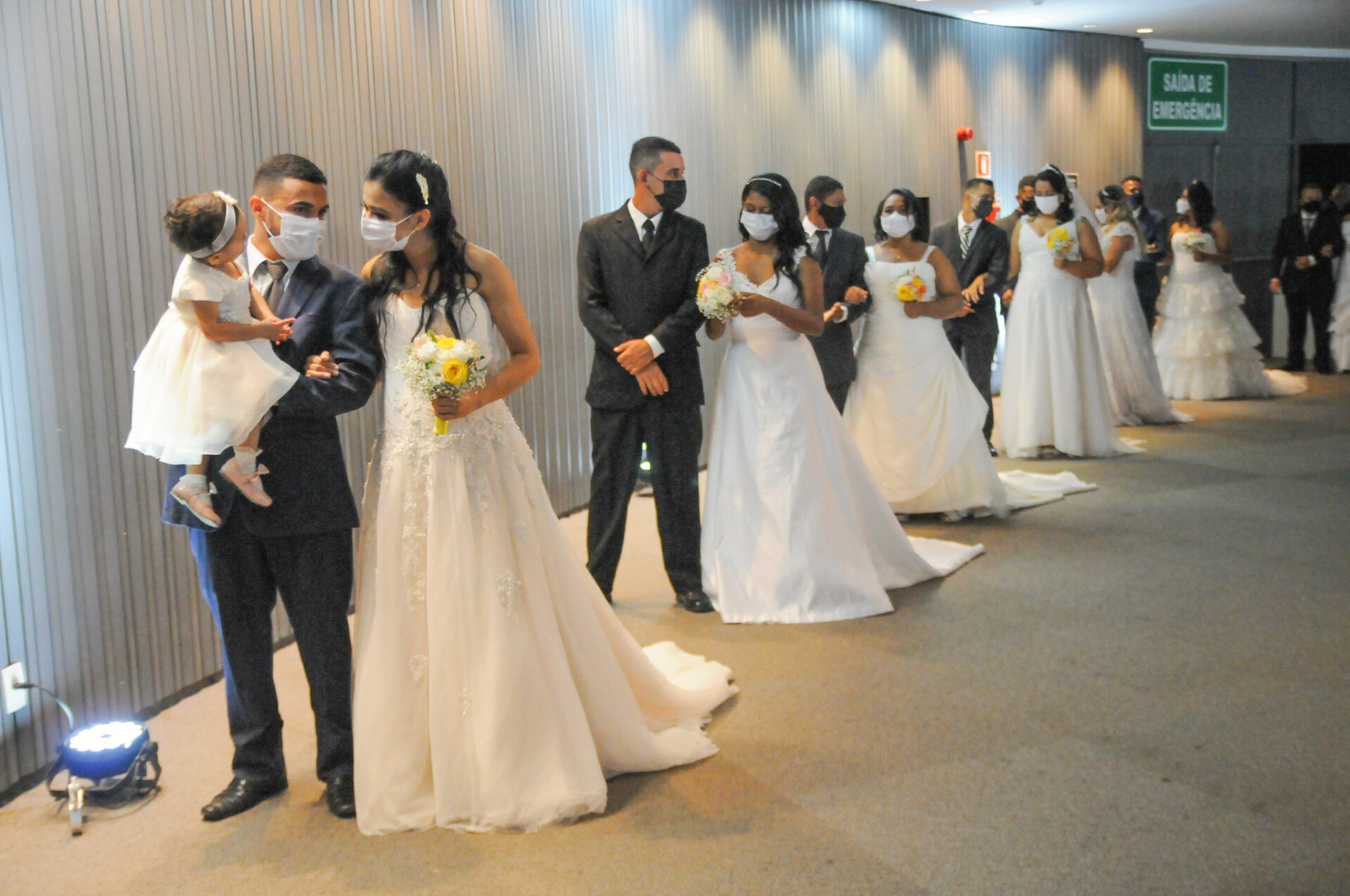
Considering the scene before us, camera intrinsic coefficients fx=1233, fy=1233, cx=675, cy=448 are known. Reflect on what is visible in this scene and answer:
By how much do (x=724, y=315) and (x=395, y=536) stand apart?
2.00 meters

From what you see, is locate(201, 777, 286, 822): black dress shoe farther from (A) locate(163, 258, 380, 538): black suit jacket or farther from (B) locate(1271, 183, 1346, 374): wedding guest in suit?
(B) locate(1271, 183, 1346, 374): wedding guest in suit

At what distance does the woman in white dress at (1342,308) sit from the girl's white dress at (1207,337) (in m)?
2.07

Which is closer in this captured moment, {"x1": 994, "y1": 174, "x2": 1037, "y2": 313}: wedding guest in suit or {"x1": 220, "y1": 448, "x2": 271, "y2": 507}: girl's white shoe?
{"x1": 220, "y1": 448, "x2": 271, "y2": 507}: girl's white shoe

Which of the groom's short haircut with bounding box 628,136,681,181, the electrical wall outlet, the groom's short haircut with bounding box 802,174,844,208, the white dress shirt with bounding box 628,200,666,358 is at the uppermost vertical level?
the groom's short haircut with bounding box 628,136,681,181

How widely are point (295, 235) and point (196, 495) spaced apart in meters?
0.68

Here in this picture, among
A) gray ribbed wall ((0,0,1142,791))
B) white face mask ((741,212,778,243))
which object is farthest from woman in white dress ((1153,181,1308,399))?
white face mask ((741,212,778,243))

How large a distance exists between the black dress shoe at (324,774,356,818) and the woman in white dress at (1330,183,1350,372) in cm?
1248

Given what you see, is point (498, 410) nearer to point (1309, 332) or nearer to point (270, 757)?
point (270, 757)

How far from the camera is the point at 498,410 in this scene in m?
3.33

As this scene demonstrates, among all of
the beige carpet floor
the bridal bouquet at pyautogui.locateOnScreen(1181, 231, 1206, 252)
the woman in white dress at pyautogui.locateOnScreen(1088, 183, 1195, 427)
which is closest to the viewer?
the beige carpet floor

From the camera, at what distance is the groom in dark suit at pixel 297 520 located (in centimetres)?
308

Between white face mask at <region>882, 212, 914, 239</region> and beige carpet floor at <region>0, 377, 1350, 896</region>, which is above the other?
white face mask at <region>882, 212, 914, 239</region>

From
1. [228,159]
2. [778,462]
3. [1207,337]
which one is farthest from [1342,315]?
[228,159]

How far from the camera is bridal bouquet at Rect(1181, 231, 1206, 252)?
431 inches
